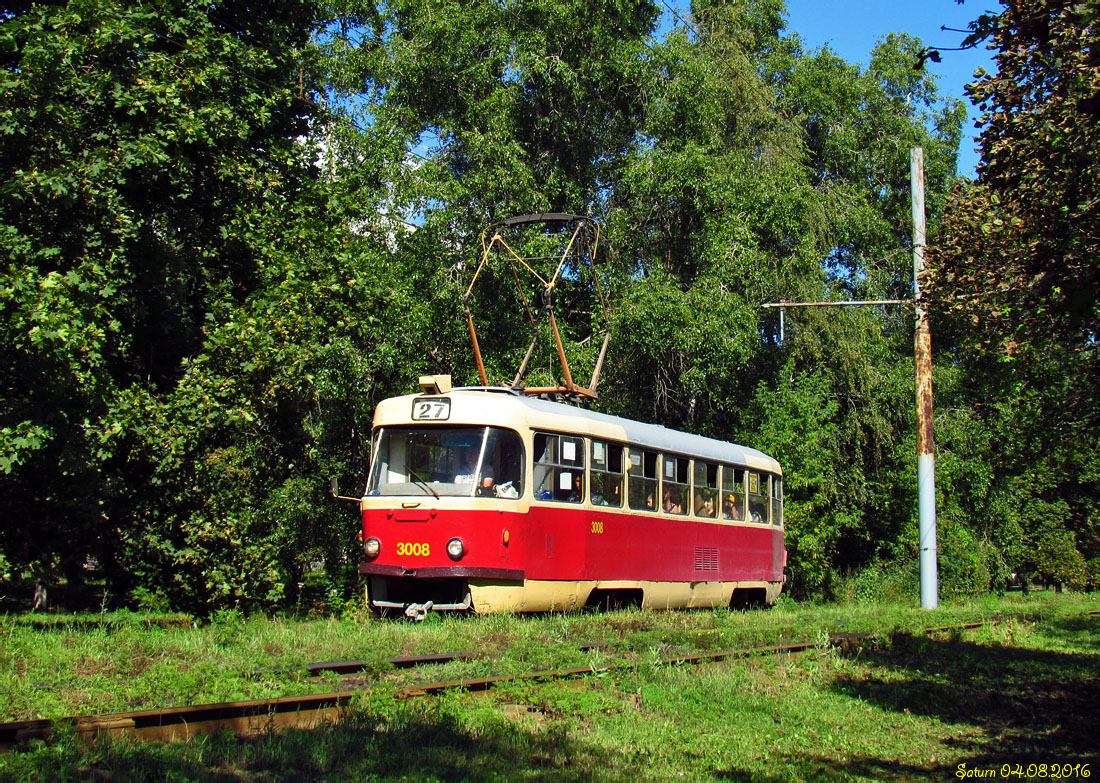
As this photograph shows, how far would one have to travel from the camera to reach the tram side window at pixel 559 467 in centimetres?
1320

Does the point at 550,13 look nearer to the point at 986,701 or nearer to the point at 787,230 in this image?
the point at 787,230

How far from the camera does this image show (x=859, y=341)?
26828mm

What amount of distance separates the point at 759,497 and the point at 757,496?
0.37 feet

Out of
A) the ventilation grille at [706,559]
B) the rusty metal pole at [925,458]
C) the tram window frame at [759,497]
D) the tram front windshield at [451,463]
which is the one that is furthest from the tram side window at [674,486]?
the rusty metal pole at [925,458]

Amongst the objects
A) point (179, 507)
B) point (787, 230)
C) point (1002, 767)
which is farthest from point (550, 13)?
point (1002, 767)

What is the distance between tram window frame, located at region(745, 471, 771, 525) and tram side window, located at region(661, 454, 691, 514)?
9.02 ft

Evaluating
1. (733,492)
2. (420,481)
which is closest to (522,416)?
(420,481)

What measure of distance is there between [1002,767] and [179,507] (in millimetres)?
12062

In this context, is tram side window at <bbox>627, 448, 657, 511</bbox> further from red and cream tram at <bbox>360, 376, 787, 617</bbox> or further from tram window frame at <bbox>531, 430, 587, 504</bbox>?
tram window frame at <bbox>531, 430, 587, 504</bbox>

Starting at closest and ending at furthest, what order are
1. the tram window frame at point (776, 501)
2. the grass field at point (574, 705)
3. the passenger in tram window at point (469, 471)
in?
the grass field at point (574, 705) → the passenger in tram window at point (469, 471) → the tram window frame at point (776, 501)

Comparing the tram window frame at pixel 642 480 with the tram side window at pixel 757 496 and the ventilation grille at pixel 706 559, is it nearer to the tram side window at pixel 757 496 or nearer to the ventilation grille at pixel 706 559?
the ventilation grille at pixel 706 559

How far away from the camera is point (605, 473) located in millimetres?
14375

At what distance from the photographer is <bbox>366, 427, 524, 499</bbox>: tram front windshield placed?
12.9m

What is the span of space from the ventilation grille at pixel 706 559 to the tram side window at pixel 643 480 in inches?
70.8
